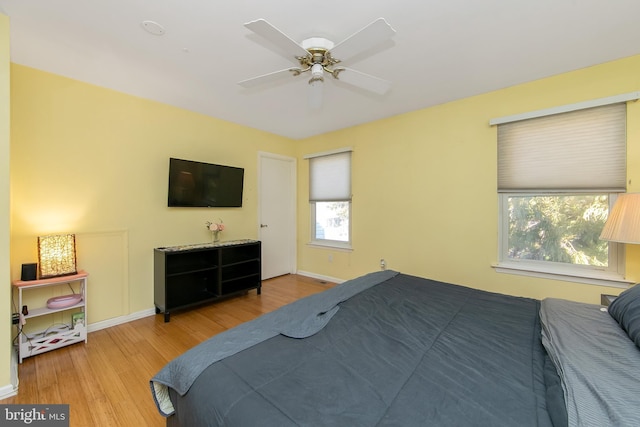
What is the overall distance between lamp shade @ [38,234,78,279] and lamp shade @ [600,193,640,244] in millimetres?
4350

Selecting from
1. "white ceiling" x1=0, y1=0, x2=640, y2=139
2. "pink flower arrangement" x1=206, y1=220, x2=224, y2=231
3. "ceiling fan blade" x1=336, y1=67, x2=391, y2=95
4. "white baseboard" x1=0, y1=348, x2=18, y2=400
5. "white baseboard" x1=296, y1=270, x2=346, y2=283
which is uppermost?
"white ceiling" x1=0, y1=0, x2=640, y2=139

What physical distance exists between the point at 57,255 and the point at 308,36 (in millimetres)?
2799

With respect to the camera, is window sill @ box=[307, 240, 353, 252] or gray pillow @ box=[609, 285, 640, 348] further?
window sill @ box=[307, 240, 353, 252]

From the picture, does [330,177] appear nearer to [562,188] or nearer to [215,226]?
[215,226]

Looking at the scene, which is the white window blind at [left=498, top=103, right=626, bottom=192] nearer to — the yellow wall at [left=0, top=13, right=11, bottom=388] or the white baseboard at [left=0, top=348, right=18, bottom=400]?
the yellow wall at [left=0, top=13, right=11, bottom=388]

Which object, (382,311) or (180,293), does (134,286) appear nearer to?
(180,293)

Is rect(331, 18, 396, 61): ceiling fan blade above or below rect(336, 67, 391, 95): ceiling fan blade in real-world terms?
below

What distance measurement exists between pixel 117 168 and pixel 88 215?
55 centimetres

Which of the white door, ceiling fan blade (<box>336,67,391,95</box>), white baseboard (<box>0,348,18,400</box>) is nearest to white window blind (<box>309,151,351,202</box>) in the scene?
the white door

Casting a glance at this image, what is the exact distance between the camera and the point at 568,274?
2.36 m

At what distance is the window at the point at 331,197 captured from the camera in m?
4.04

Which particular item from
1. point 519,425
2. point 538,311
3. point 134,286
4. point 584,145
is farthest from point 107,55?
point 584,145

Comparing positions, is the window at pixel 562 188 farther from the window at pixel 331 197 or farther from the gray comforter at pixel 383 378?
the window at pixel 331 197

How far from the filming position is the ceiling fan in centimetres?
139
